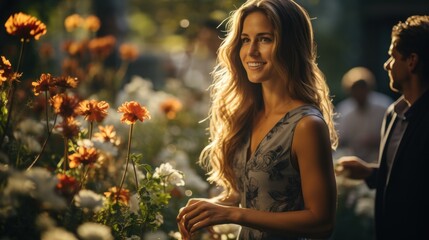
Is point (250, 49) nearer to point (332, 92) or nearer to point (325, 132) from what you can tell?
point (325, 132)

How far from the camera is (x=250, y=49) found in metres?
3.00

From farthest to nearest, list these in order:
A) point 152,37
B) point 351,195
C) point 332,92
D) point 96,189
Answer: point 152,37
point 332,92
point 351,195
point 96,189

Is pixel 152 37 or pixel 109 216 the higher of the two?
pixel 152 37

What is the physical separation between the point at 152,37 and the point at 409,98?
28.8m

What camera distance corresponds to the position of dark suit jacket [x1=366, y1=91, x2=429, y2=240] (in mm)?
3580

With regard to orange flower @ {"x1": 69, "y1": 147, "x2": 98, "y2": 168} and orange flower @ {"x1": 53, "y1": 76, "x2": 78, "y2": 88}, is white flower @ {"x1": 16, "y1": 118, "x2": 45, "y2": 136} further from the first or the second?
orange flower @ {"x1": 69, "y1": 147, "x2": 98, "y2": 168}

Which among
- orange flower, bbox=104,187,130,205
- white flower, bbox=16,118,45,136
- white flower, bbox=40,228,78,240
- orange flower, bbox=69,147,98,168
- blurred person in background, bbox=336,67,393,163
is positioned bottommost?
white flower, bbox=40,228,78,240

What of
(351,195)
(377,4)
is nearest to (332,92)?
(377,4)

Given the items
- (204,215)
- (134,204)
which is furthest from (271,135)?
(134,204)

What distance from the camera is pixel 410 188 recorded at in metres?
3.61

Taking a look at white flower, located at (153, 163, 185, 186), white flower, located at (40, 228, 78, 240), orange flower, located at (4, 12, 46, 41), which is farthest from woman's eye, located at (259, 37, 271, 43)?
white flower, located at (40, 228, 78, 240)

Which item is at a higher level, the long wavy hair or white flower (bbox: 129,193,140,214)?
the long wavy hair

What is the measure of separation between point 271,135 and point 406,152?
1.01 meters

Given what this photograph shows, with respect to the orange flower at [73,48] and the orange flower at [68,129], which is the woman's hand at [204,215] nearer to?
the orange flower at [68,129]
